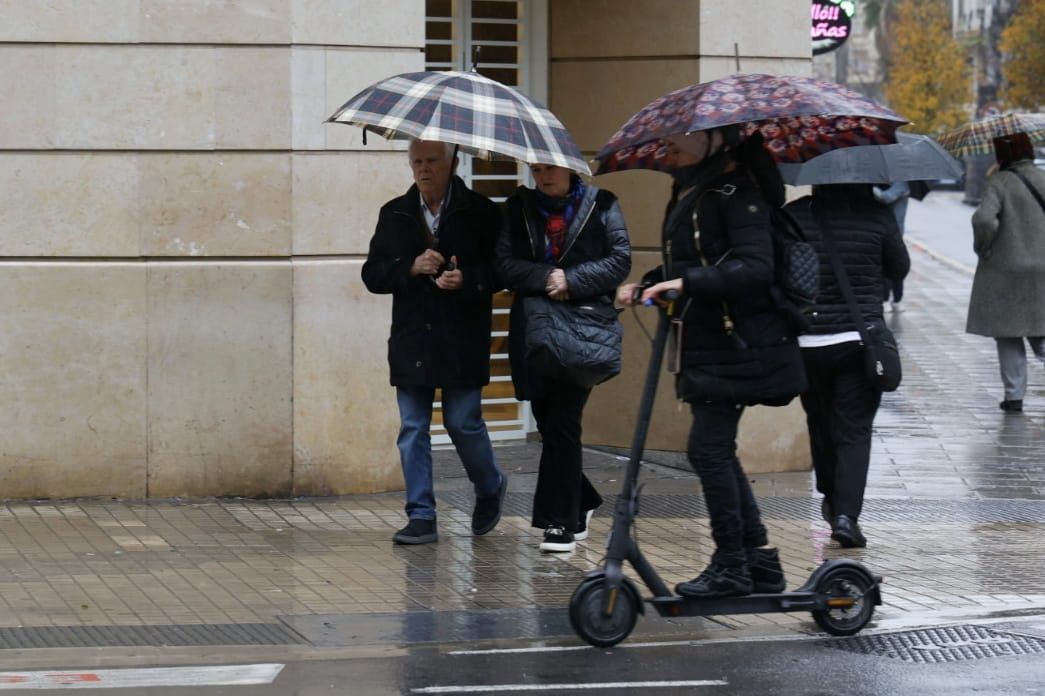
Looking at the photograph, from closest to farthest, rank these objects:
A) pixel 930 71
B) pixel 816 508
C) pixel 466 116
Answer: pixel 466 116 < pixel 816 508 < pixel 930 71

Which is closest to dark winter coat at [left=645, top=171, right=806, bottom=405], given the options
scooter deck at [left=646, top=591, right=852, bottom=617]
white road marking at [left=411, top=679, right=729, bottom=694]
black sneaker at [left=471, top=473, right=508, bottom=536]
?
scooter deck at [left=646, top=591, right=852, bottom=617]

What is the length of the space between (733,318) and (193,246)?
3810mm

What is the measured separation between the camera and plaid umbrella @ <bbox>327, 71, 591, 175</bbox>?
24.3ft

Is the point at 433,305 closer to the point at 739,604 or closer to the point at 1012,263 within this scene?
the point at 739,604

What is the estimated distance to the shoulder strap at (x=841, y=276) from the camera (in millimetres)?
8266

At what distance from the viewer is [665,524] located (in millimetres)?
9047

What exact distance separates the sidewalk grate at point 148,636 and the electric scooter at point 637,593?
1.10m

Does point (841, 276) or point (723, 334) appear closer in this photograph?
point (723, 334)

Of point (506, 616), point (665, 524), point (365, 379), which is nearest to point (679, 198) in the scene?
point (506, 616)

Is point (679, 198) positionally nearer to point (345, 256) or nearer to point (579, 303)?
point (579, 303)

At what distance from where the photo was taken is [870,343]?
27.3 feet

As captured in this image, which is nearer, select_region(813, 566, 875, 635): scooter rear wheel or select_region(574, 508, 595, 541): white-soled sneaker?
select_region(813, 566, 875, 635): scooter rear wheel

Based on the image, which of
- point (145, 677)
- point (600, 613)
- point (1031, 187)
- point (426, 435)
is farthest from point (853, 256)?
point (1031, 187)

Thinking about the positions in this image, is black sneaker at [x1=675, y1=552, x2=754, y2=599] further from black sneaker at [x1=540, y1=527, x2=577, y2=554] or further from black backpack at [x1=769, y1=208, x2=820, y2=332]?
black sneaker at [x1=540, y1=527, x2=577, y2=554]
